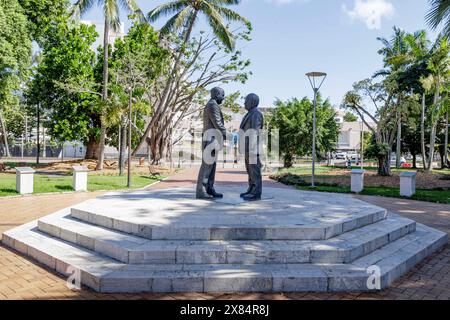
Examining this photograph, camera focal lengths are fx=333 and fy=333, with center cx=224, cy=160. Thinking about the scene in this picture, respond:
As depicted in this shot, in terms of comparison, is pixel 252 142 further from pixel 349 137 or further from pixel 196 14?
pixel 349 137

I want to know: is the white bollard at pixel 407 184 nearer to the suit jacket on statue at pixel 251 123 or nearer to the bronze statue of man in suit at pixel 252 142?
the bronze statue of man in suit at pixel 252 142

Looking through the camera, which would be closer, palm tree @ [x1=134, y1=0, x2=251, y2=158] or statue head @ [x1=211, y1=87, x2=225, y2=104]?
statue head @ [x1=211, y1=87, x2=225, y2=104]

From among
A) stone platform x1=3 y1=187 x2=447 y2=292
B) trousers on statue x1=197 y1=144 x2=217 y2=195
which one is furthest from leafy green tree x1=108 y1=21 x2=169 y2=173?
stone platform x1=3 y1=187 x2=447 y2=292

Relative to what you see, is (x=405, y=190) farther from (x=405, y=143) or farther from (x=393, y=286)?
(x=405, y=143)

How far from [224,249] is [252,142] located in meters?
3.16

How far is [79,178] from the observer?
1274 centimetres

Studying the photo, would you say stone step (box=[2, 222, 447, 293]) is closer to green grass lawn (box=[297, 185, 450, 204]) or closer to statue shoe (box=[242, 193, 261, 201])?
statue shoe (box=[242, 193, 261, 201])

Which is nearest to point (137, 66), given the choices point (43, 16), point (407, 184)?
point (43, 16)

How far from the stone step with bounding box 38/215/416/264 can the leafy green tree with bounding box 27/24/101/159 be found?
1925 centimetres

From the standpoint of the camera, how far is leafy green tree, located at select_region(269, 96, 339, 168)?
30984 millimetres

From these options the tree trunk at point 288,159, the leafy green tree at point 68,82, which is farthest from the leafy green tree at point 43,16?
the tree trunk at point 288,159

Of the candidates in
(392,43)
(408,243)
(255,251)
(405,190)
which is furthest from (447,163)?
(255,251)

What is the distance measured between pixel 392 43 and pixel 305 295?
84.2 feet

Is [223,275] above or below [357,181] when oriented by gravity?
below
